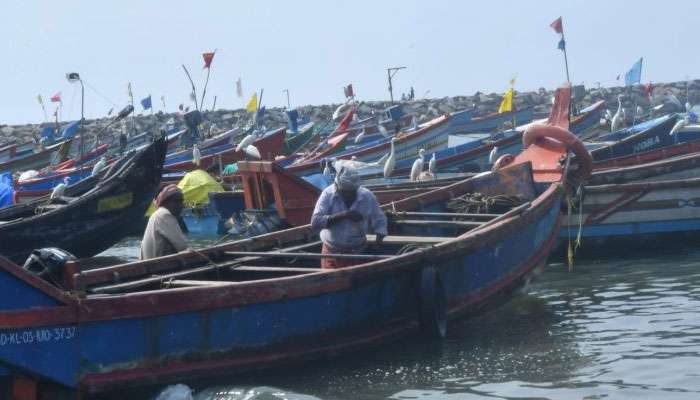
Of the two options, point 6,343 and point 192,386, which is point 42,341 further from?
point 192,386

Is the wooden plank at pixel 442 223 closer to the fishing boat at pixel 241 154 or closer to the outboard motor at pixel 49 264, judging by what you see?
the outboard motor at pixel 49 264

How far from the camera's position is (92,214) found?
1623 centimetres

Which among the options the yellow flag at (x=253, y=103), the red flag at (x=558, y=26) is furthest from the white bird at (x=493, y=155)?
the yellow flag at (x=253, y=103)

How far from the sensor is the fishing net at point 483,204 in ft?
42.1

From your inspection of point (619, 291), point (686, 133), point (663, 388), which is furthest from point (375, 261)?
point (686, 133)

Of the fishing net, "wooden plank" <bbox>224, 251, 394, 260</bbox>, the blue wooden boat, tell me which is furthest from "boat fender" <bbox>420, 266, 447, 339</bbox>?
the fishing net

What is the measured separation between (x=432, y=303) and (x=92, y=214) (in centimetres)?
839

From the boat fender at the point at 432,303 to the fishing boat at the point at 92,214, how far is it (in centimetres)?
781

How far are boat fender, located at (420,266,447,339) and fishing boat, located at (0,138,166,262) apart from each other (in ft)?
25.6

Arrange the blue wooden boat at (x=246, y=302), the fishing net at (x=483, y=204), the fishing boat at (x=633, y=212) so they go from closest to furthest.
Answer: the blue wooden boat at (x=246, y=302) → the fishing net at (x=483, y=204) → the fishing boat at (x=633, y=212)

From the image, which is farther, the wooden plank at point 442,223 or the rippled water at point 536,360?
the wooden plank at point 442,223

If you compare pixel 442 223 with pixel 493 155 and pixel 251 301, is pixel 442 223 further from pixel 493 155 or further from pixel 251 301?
pixel 493 155

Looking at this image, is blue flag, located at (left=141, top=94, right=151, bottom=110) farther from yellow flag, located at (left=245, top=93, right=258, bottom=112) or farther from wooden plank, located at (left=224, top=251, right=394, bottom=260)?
wooden plank, located at (left=224, top=251, right=394, bottom=260)

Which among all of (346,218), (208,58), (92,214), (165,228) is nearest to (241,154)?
(208,58)
